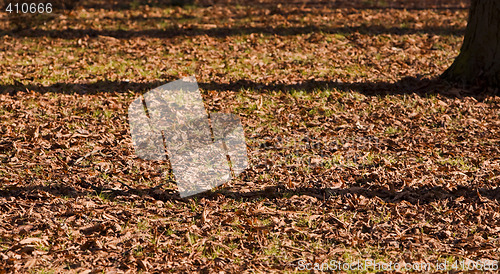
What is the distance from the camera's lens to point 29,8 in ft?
37.4

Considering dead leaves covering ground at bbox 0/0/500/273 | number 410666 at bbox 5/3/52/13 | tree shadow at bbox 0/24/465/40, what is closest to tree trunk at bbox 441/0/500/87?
dead leaves covering ground at bbox 0/0/500/273

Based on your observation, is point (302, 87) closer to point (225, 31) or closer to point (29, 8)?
point (225, 31)

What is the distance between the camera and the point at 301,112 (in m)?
7.59

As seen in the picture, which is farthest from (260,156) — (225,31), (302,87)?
(225,31)

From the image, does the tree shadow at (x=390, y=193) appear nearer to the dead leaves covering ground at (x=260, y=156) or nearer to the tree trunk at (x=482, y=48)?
the dead leaves covering ground at (x=260, y=156)

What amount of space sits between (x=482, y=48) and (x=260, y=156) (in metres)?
4.30

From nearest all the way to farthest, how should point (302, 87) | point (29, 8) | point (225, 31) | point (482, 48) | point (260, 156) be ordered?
1. point (260, 156)
2. point (482, 48)
3. point (302, 87)
4. point (29, 8)
5. point (225, 31)

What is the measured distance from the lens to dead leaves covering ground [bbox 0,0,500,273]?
14.8ft

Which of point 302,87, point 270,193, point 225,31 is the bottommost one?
point 270,193

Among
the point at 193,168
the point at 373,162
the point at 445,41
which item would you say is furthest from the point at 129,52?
the point at 445,41

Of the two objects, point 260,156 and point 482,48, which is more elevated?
point 482,48

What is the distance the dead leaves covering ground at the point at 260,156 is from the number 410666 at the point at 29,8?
22.2 inches

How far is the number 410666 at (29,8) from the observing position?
11109mm

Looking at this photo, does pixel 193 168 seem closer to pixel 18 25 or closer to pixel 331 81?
pixel 331 81
